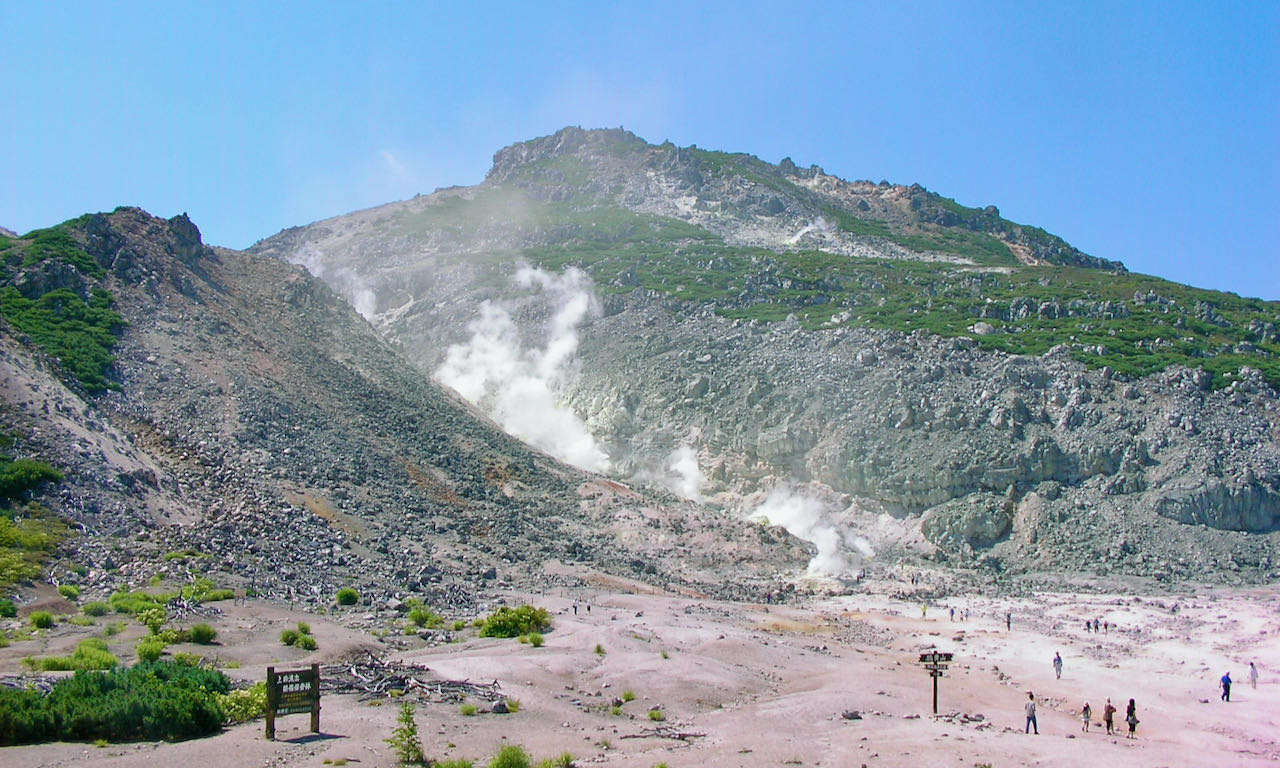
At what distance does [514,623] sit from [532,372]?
177 feet

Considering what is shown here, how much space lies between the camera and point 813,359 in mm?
69875

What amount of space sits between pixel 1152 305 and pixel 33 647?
272ft

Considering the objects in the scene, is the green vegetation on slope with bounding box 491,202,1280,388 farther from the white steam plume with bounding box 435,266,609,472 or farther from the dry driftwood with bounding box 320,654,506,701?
the dry driftwood with bounding box 320,654,506,701

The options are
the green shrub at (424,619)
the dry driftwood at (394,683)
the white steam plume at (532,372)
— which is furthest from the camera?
the white steam plume at (532,372)

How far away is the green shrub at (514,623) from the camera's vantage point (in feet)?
95.7

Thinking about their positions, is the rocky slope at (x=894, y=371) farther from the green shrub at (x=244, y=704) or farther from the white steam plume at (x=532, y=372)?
the green shrub at (x=244, y=704)

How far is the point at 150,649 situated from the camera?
2134 cm

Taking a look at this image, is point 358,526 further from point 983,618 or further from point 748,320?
point 748,320

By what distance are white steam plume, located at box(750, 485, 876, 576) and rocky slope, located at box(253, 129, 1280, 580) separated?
36 cm

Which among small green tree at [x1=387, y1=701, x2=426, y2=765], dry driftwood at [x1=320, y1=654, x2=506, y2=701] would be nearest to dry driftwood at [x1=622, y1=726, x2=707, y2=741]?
dry driftwood at [x1=320, y1=654, x2=506, y2=701]

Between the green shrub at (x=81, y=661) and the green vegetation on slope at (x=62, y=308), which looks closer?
the green shrub at (x=81, y=661)

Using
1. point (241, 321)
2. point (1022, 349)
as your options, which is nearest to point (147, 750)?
point (241, 321)

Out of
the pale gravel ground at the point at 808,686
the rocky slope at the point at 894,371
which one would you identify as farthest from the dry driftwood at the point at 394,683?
the rocky slope at the point at 894,371

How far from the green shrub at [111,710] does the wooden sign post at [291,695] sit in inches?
56.4
